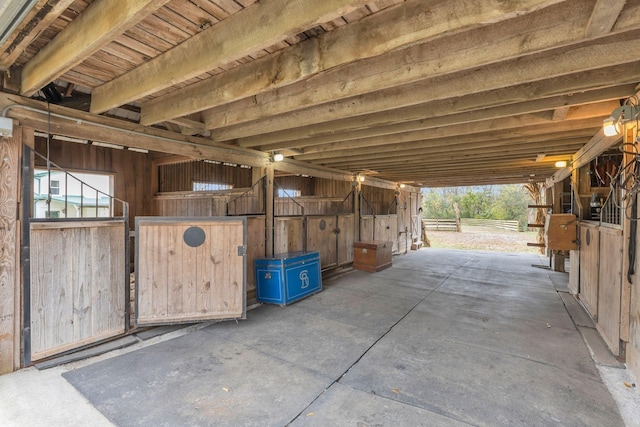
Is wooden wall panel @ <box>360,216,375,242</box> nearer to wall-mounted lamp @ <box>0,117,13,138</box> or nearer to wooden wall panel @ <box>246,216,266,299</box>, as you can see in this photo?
wooden wall panel @ <box>246,216,266,299</box>

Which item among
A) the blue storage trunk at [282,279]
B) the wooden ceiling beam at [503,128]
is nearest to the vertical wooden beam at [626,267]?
the wooden ceiling beam at [503,128]

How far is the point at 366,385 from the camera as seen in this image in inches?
94.0

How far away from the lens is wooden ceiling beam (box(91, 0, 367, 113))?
5.07 ft

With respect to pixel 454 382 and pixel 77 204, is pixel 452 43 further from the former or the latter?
pixel 77 204

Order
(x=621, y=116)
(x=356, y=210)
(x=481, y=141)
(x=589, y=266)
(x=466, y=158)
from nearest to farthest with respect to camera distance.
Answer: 1. (x=621, y=116)
2. (x=589, y=266)
3. (x=481, y=141)
4. (x=466, y=158)
5. (x=356, y=210)

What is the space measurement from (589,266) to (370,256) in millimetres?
3793

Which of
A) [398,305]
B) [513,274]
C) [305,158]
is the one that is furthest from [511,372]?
[513,274]

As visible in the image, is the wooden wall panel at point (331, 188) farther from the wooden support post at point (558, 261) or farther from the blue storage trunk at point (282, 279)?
the wooden support post at point (558, 261)

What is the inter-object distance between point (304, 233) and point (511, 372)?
158 inches

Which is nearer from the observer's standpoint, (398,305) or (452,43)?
(452,43)

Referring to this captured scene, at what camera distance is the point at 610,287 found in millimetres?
3230

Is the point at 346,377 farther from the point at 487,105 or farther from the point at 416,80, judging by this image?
the point at 487,105

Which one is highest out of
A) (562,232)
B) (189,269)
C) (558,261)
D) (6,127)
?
(6,127)

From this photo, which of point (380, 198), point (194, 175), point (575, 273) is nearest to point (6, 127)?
point (194, 175)
